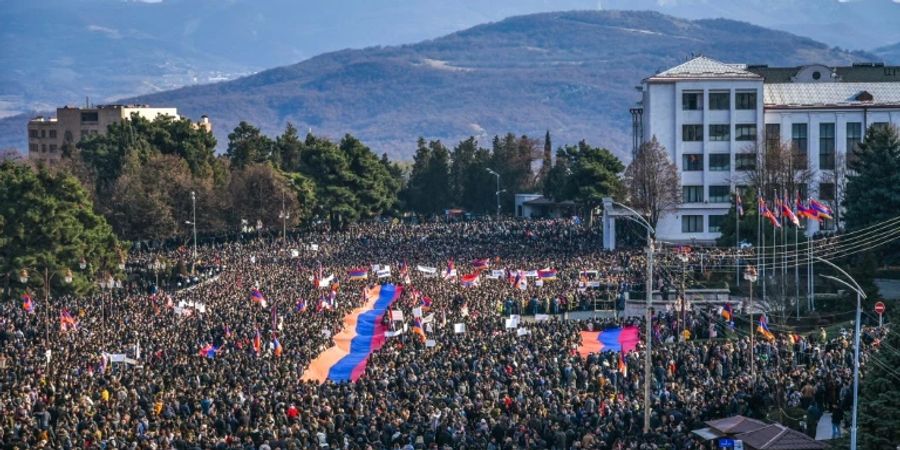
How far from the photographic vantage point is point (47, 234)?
A: 231 ft

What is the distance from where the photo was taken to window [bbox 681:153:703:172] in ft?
287

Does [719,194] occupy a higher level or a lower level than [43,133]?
lower

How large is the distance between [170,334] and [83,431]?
14.5m

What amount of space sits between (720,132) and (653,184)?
6445mm

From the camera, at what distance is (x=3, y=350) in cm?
4934

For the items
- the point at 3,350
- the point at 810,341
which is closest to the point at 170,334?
the point at 3,350

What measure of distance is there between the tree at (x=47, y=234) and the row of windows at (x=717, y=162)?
105ft

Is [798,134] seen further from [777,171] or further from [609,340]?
[609,340]

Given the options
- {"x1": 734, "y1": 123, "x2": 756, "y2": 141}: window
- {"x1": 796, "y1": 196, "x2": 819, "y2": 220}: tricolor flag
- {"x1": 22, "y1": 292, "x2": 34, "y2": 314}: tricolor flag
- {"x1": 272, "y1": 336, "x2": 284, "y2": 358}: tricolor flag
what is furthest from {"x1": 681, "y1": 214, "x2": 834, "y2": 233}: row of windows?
{"x1": 272, "y1": 336, "x2": 284, "y2": 358}: tricolor flag

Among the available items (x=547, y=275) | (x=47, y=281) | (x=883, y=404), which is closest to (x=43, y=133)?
(x=47, y=281)

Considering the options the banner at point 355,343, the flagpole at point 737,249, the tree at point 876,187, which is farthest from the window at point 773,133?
the banner at point 355,343

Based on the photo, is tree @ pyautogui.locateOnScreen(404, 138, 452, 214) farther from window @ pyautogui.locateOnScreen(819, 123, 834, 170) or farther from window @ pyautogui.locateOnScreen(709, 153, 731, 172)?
window @ pyautogui.locateOnScreen(819, 123, 834, 170)

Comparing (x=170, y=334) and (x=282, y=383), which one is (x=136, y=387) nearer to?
(x=282, y=383)

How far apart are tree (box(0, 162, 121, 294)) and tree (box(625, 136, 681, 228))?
27.5 m
